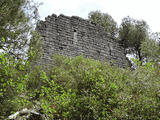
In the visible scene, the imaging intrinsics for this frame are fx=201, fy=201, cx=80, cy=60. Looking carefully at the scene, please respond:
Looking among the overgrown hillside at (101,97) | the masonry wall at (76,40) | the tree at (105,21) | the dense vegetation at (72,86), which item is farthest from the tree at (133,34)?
the overgrown hillside at (101,97)

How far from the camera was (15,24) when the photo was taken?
6.63 meters

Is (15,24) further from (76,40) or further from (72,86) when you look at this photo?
(76,40)

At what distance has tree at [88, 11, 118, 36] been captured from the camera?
15.1m

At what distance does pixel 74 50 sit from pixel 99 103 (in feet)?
20.1

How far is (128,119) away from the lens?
382 centimetres

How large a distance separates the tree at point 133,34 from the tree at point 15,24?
8422 millimetres

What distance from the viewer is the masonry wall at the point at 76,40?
9750 mm

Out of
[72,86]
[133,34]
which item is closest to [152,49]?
[133,34]

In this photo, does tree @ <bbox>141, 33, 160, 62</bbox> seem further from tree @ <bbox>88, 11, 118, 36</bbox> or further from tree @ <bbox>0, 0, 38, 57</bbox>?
tree @ <bbox>0, 0, 38, 57</bbox>

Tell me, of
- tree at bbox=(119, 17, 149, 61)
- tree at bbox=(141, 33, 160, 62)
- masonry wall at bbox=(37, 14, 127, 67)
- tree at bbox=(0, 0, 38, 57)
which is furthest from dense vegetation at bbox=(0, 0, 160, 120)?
tree at bbox=(119, 17, 149, 61)

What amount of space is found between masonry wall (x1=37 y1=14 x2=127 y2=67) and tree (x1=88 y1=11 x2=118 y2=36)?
11.1 feet

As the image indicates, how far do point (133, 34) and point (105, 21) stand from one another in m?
2.47

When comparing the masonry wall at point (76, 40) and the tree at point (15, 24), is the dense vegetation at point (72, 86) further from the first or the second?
the masonry wall at point (76, 40)

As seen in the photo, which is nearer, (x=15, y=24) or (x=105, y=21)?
(x=15, y=24)
